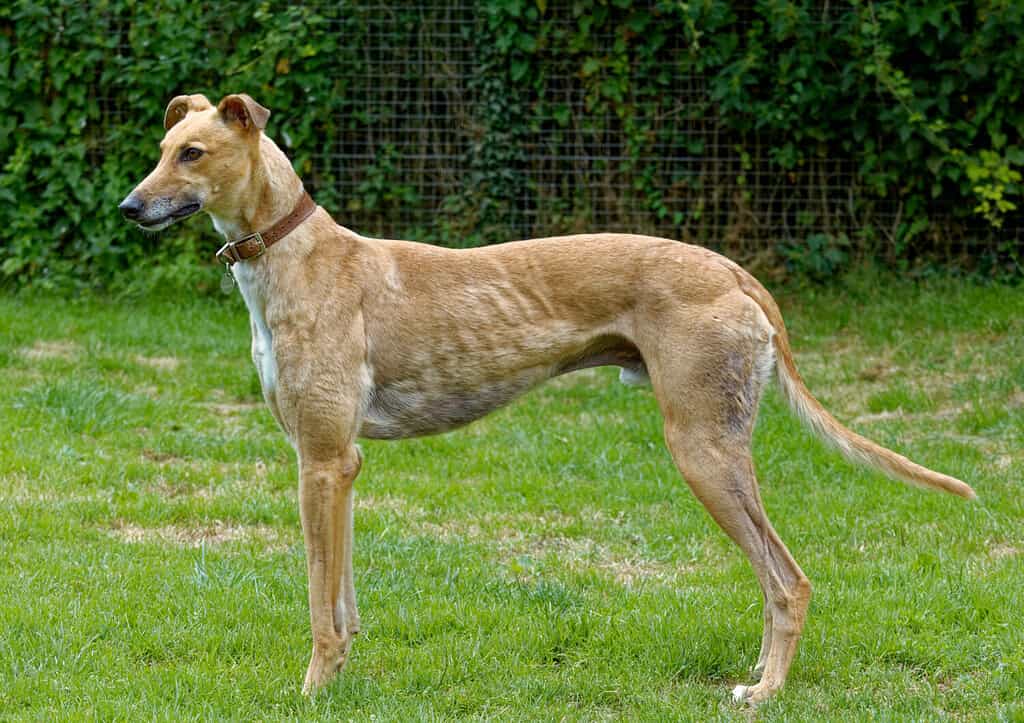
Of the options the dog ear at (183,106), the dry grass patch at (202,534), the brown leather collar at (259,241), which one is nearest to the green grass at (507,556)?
the dry grass patch at (202,534)

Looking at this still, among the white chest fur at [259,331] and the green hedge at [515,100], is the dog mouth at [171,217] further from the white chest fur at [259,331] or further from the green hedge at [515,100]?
the green hedge at [515,100]

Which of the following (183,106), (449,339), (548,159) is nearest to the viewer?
(449,339)

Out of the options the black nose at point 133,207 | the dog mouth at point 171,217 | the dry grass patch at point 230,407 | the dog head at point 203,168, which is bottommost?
the dry grass patch at point 230,407

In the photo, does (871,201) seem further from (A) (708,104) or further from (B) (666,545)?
(B) (666,545)

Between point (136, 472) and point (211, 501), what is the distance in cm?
58

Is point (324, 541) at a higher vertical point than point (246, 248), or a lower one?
lower

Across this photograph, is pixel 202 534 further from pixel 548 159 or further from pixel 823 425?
pixel 548 159

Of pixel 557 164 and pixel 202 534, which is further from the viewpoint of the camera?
pixel 557 164

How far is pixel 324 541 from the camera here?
422 centimetres

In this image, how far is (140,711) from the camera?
3961mm

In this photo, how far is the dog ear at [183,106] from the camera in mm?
4645

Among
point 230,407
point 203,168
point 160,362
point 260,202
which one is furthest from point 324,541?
point 160,362

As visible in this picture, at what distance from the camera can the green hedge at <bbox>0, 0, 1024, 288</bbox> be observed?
31.5ft

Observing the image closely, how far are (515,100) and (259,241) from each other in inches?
242
